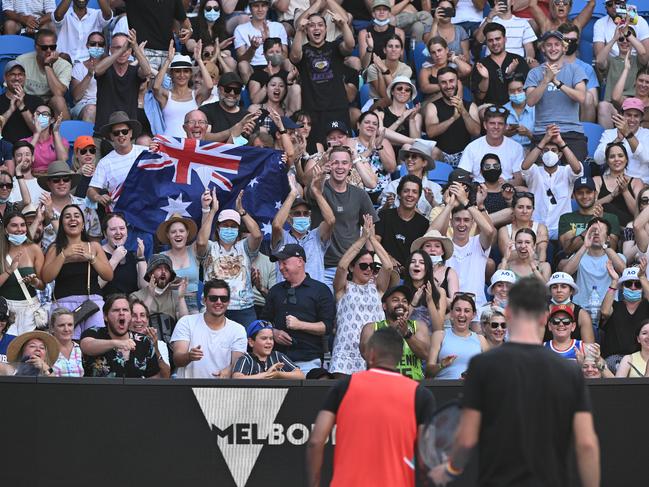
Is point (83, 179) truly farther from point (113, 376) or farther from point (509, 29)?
point (509, 29)

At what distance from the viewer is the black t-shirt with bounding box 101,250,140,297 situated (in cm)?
1345

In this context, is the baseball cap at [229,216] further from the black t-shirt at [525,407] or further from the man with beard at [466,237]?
the black t-shirt at [525,407]

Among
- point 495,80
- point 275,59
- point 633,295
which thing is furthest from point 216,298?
point 495,80

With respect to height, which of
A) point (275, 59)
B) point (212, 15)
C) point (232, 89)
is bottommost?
point (232, 89)

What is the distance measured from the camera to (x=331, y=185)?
14578 millimetres

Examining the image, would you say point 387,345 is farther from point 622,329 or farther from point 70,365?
point 622,329

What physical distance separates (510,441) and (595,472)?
420mm

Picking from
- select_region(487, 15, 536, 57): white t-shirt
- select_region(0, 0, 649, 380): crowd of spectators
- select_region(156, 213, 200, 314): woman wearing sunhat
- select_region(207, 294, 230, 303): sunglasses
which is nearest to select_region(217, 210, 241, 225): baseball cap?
select_region(0, 0, 649, 380): crowd of spectators

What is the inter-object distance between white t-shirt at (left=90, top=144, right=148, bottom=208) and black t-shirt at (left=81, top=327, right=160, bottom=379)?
324 centimetres

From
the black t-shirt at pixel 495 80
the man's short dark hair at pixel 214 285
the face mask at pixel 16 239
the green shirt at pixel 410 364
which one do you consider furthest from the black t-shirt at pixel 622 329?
the face mask at pixel 16 239

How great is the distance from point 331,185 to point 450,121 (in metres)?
2.89

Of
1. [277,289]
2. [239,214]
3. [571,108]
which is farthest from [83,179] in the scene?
[571,108]

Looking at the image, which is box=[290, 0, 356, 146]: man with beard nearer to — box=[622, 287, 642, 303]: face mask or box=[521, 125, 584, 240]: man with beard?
box=[521, 125, 584, 240]: man with beard

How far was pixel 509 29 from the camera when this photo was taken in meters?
18.8
